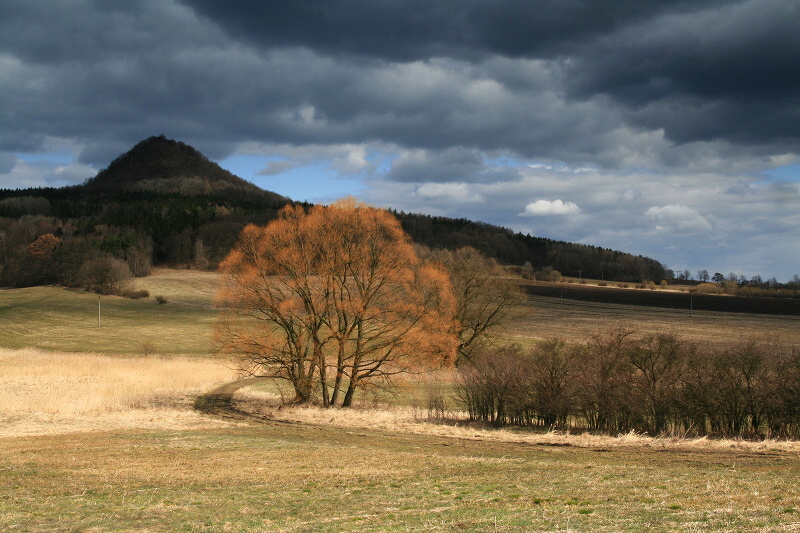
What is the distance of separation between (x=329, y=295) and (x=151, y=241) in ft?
401

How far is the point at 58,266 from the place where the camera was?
4454 inches

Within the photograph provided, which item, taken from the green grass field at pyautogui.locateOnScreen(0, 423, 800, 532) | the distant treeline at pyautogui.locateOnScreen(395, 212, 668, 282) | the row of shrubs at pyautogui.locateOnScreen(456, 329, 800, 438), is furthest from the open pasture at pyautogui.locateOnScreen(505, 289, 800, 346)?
the distant treeline at pyautogui.locateOnScreen(395, 212, 668, 282)

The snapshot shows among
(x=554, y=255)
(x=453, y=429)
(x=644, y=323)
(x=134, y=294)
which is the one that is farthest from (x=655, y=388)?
(x=554, y=255)

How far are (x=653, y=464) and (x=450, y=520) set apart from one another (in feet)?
34.2

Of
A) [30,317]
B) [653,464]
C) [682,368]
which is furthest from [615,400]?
[30,317]

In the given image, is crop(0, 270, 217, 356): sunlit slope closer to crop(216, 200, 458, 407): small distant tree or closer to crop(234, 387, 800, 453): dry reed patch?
crop(216, 200, 458, 407): small distant tree

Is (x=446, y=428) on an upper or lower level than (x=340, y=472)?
lower

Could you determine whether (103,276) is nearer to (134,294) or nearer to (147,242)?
(134,294)

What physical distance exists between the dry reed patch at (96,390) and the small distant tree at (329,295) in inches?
254

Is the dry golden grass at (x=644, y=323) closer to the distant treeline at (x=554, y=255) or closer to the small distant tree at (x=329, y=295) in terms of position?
the small distant tree at (x=329, y=295)

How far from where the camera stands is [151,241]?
146875 millimetres

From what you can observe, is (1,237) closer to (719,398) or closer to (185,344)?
(185,344)

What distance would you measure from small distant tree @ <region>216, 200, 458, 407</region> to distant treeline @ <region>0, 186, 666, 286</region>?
63212mm

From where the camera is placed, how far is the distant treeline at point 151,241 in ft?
391
